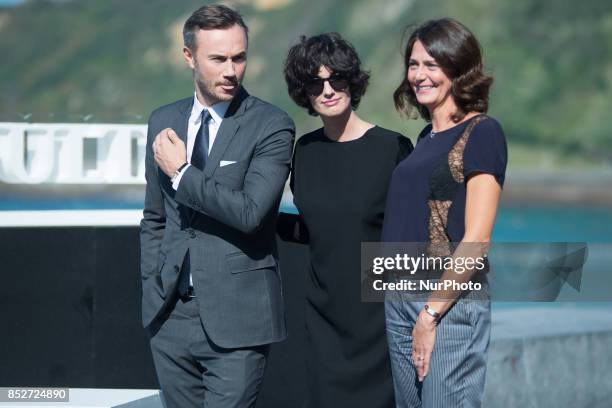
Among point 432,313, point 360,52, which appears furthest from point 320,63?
point 360,52

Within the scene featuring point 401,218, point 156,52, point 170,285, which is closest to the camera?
point 401,218

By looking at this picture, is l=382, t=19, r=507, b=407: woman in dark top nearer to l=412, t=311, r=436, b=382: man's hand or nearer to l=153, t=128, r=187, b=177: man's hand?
l=412, t=311, r=436, b=382: man's hand

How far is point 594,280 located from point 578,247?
2.22 feet

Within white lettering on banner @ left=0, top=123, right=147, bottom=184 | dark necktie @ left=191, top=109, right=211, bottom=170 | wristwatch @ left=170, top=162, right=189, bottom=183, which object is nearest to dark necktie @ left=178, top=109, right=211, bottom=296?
dark necktie @ left=191, top=109, right=211, bottom=170

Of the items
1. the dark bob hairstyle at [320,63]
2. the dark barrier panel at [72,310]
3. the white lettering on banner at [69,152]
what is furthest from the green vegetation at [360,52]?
the dark bob hairstyle at [320,63]

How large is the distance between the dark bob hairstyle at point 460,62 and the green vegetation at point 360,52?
1160 inches

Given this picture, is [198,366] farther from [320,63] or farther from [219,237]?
[320,63]

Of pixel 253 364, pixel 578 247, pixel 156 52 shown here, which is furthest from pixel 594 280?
pixel 156 52

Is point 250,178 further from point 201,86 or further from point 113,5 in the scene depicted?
point 113,5

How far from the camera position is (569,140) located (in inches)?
1335

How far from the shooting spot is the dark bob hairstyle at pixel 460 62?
221cm

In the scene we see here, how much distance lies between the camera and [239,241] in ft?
7.88

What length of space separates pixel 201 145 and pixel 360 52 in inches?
1472

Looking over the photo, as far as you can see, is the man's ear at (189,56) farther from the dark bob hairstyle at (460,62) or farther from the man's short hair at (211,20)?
the dark bob hairstyle at (460,62)
